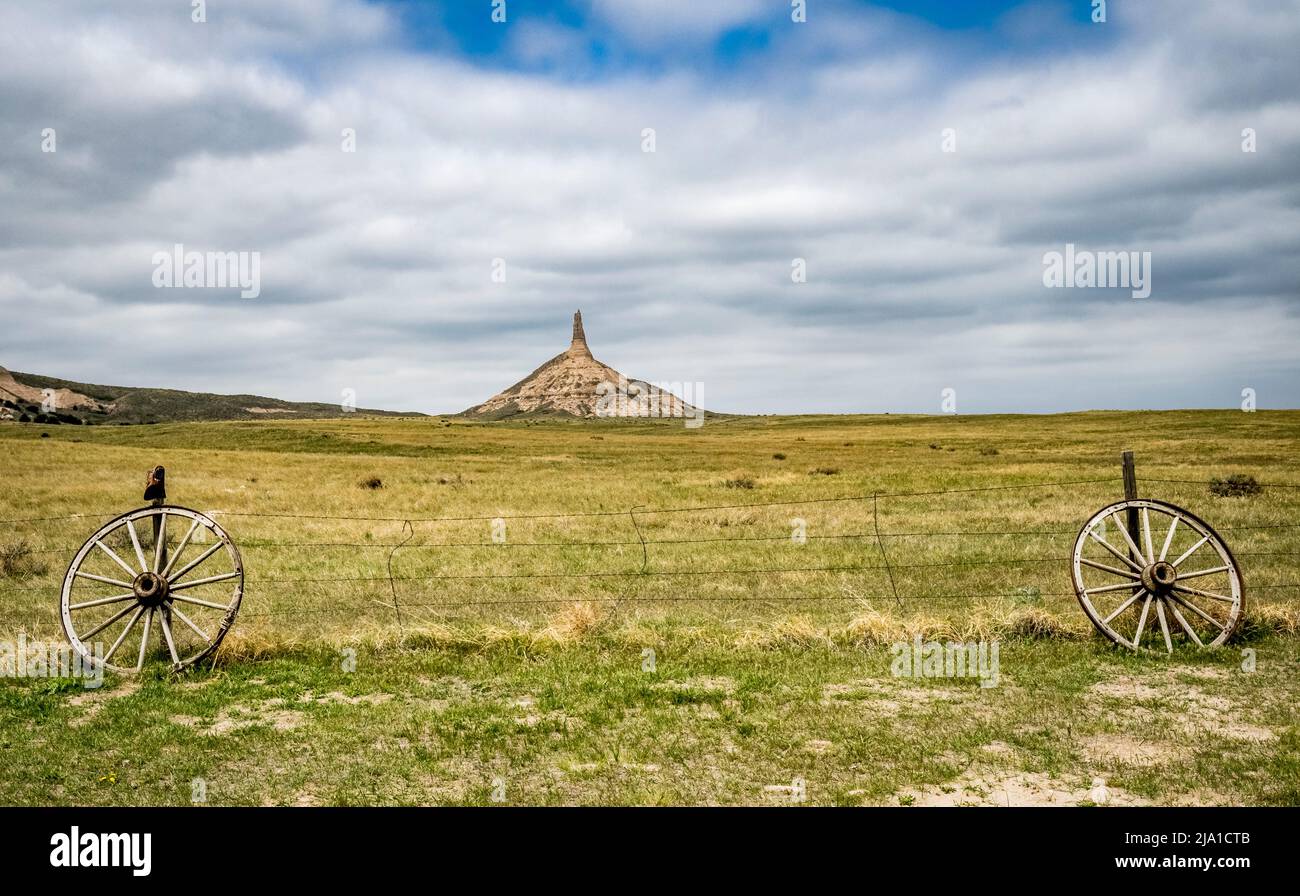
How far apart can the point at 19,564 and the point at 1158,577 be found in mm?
20883

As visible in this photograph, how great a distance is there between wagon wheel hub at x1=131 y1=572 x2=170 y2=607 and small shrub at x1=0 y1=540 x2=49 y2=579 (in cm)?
870

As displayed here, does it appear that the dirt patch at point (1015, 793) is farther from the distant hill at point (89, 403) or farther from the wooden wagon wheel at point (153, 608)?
the distant hill at point (89, 403)

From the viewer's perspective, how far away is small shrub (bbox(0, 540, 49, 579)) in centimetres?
1725

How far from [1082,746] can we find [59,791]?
8954mm

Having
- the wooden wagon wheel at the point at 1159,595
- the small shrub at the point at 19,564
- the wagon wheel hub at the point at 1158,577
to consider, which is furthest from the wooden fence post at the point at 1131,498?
the small shrub at the point at 19,564

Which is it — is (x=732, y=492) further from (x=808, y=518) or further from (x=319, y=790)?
(x=319, y=790)

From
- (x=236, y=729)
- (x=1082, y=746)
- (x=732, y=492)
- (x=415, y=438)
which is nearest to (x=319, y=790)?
(x=236, y=729)

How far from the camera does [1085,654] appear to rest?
10414 mm

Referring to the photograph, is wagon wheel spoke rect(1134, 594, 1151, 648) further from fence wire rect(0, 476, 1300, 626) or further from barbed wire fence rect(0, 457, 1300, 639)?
fence wire rect(0, 476, 1300, 626)

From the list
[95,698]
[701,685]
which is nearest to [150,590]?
[95,698]

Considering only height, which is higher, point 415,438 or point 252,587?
point 415,438

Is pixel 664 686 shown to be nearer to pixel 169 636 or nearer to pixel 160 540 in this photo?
pixel 169 636

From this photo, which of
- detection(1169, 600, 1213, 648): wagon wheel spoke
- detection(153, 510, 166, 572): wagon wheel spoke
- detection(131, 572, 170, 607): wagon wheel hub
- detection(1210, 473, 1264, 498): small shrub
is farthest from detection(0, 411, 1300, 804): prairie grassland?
detection(1210, 473, 1264, 498): small shrub
